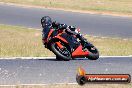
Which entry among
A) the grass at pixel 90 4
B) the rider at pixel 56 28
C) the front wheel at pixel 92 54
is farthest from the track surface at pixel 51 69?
the grass at pixel 90 4

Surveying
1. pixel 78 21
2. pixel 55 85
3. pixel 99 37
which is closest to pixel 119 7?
pixel 78 21

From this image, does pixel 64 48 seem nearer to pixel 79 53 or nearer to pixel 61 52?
pixel 61 52

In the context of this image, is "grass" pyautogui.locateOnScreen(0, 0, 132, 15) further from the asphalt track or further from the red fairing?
the red fairing

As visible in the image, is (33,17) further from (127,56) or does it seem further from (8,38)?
(127,56)

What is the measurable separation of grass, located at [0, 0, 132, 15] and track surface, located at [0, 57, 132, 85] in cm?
2010

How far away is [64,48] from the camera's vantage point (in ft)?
38.9

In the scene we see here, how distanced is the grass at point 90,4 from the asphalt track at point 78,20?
1.71m

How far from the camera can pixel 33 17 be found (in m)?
29.3

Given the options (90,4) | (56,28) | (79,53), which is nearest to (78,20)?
(90,4)

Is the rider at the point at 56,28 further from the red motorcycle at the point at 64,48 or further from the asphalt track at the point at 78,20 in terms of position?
the asphalt track at the point at 78,20

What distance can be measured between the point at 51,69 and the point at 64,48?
1.30 metres

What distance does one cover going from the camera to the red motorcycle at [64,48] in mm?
11742

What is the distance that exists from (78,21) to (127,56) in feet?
51.3

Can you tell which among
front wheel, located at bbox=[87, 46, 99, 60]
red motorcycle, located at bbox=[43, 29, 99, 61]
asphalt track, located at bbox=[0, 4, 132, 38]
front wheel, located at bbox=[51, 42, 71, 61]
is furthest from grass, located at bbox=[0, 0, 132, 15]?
front wheel, located at bbox=[51, 42, 71, 61]
